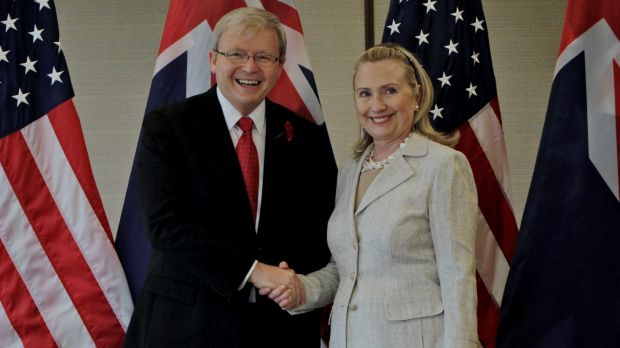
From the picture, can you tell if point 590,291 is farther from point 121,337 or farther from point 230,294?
point 121,337

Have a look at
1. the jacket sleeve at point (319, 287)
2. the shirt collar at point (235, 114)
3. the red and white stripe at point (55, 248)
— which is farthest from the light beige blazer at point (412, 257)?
the red and white stripe at point (55, 248)

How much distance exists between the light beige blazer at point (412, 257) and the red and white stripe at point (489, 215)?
2.34 ft

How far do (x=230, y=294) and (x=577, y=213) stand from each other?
41.5 inches

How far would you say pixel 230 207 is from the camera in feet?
6.25

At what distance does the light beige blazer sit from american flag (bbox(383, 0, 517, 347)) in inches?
26.7

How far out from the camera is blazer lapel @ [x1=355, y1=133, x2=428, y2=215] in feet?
5.88

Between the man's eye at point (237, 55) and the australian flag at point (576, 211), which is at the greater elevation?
the man's eye at point (237, 55)

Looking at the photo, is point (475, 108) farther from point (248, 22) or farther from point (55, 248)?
point (55, 248)

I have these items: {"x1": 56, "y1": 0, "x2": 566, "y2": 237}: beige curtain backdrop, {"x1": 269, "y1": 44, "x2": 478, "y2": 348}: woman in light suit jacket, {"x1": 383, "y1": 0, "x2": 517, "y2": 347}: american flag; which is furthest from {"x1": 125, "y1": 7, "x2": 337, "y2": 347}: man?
{"x1": 56, "y1": 0, "x2": 566, "y2": 237}: beige curtain backdrop

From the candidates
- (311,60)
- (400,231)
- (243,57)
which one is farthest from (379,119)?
(311,60)

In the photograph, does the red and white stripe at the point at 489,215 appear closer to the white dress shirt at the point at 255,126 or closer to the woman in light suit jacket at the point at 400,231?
the woman in light suit jacket at the point at 400,231

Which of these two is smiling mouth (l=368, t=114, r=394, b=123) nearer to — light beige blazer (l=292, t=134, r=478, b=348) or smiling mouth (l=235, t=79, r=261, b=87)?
light beige blazer (l=292, t=134, r=478, b=348)

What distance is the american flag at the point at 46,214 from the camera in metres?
2.40

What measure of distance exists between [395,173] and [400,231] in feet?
0.53
